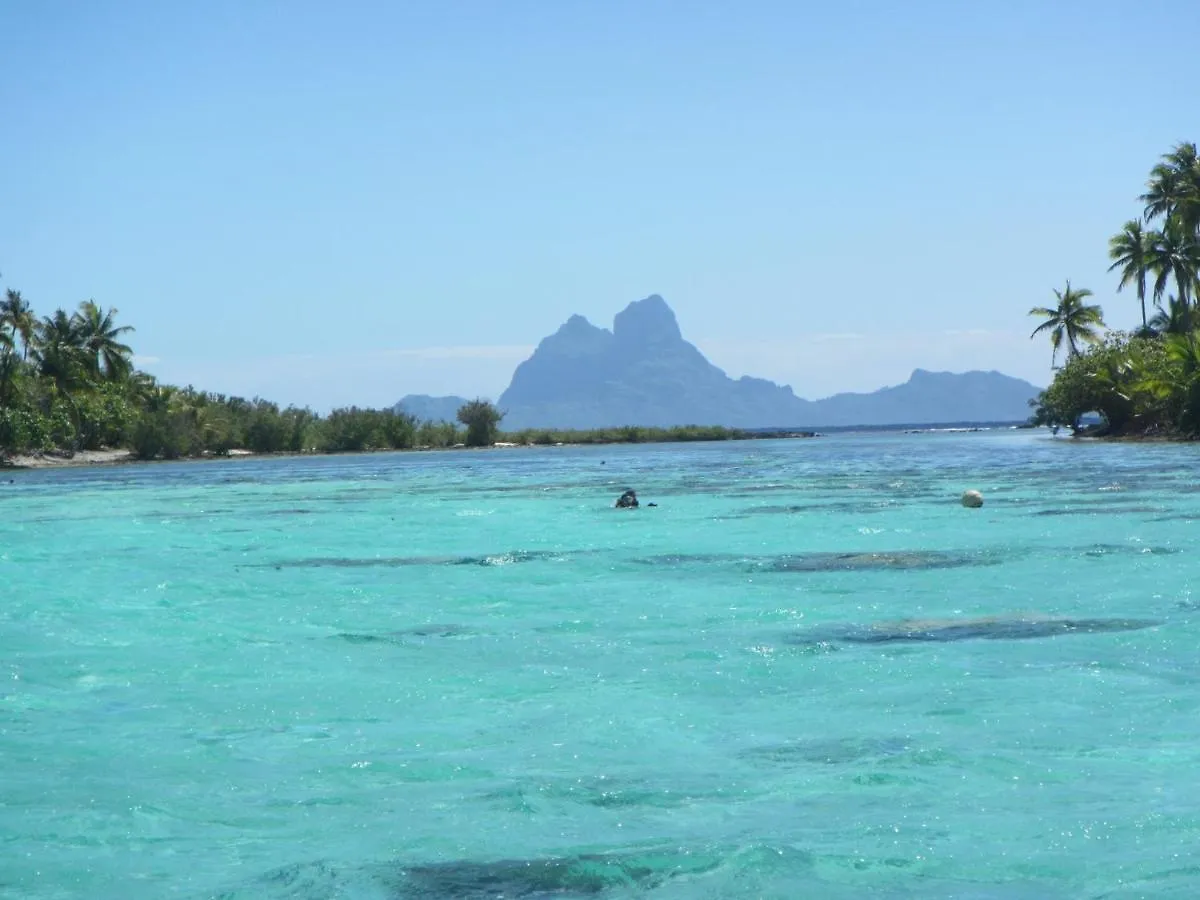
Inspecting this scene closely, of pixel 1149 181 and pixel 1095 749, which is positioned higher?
pixel 1149 181

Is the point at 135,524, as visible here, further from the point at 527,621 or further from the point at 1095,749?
the point at 1095,749

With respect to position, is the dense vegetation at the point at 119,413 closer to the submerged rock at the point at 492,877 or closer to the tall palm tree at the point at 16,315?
the tall palm tree at the point at 16,315

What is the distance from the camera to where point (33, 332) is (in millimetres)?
73438

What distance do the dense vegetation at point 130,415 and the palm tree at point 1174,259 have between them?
4892 cm

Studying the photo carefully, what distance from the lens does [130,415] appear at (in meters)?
80.2

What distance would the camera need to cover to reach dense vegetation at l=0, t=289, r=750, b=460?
71.5 m

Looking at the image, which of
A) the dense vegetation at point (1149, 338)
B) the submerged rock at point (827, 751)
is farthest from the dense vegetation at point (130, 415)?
the submerged rock at point (827, 751)

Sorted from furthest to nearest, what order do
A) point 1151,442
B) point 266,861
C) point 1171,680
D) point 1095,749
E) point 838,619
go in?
point 1151,442 → point 838,619 → point 1171,680 → point 1095,749 → point 266,861

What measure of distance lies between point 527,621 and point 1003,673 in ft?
17.9

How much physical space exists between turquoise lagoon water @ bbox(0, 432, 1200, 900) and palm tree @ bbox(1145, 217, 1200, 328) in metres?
49.5

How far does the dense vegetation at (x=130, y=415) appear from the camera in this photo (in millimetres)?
71500

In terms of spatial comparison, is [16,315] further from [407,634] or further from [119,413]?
[407,634]

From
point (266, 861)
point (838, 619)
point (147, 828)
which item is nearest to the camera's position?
point (266, 861)

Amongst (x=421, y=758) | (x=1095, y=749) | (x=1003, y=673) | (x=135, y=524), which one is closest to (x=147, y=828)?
(x=421, y=758)
